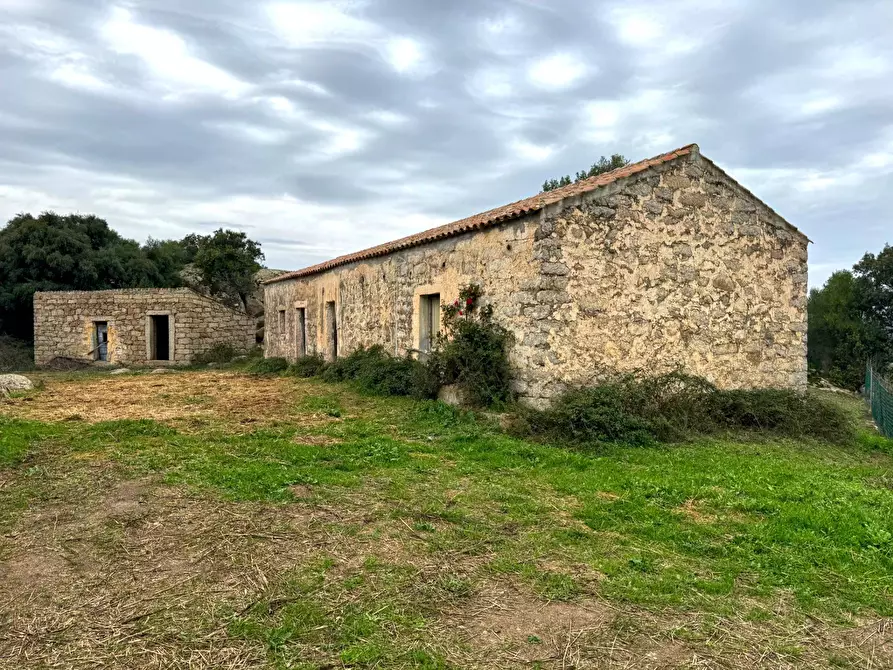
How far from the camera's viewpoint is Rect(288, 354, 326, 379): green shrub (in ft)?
53.8

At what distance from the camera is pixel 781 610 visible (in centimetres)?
354

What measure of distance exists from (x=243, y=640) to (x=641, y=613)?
6.78ft

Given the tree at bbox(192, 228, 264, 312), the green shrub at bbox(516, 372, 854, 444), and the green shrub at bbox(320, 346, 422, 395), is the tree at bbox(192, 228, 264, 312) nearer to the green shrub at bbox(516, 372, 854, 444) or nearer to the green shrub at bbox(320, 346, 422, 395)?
the green shrub at bbox(320, 346, 422, 395)

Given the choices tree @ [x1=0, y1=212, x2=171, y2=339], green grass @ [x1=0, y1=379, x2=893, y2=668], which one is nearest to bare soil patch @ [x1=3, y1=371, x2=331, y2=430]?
green grass @ [x1=0, y1=379, x2=893, y2=668]

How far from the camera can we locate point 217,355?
21188 mm

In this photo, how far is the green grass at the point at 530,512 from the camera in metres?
3.53

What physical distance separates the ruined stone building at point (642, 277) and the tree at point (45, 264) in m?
19.1

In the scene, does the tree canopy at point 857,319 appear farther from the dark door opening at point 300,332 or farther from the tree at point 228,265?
the tree at point 228,265

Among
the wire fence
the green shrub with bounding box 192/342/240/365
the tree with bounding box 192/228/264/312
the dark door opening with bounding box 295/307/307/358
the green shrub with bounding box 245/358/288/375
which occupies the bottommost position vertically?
the wire fence

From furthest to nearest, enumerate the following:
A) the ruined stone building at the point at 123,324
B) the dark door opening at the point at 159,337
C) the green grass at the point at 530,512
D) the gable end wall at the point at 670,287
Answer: the dark door opening at the point at 159,337 < the ruined stone building at the point at 123,324 < the gable end wall at the point at 670,287 < the green grass at the point at 530,512

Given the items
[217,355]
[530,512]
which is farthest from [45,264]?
[530,512]

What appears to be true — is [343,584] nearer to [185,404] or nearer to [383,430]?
[383,430]

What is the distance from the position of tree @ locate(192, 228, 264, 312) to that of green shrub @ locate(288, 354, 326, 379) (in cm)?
687

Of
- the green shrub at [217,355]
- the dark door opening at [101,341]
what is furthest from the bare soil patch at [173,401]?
the dark door opening at [101,341]
